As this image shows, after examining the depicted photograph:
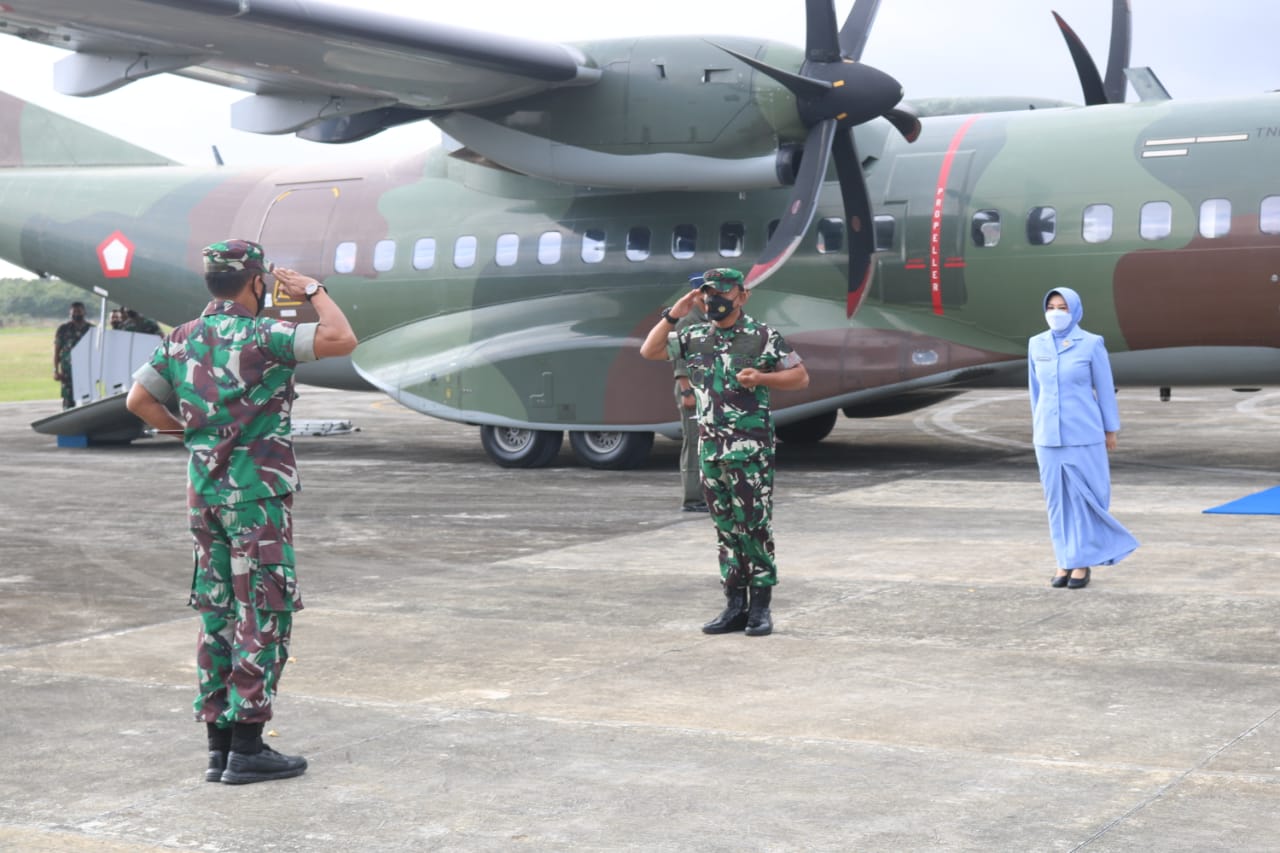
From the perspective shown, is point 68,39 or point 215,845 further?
point 68,39

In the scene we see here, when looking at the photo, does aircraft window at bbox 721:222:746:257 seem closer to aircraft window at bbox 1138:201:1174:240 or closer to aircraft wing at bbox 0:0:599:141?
aircraft wing at bbox 0:0:599:141

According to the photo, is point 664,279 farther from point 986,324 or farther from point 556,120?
point 986,324

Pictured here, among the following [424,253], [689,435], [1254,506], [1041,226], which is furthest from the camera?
[424,253]

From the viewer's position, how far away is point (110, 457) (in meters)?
19.7

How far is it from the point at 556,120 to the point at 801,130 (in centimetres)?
261

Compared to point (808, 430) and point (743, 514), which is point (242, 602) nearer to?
point (743, 514)

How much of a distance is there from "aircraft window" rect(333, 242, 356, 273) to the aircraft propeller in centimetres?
546

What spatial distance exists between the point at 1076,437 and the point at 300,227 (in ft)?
40.4

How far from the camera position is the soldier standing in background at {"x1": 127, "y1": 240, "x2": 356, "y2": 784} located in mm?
5586

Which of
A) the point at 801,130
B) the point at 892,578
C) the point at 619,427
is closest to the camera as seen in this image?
the point at 892,578

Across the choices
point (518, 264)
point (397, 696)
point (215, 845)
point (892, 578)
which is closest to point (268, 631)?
point (215, 845)

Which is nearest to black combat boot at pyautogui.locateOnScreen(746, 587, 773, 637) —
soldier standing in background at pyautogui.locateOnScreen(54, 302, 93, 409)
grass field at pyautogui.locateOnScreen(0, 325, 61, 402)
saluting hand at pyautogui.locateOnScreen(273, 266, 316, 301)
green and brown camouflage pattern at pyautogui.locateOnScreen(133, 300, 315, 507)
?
green and brown camouflage pattern at pyautogui.locateOnScreen(133, 300, 315, 507)

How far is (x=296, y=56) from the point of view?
14.7 m

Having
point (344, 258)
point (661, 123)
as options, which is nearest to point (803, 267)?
point (661, 123)
